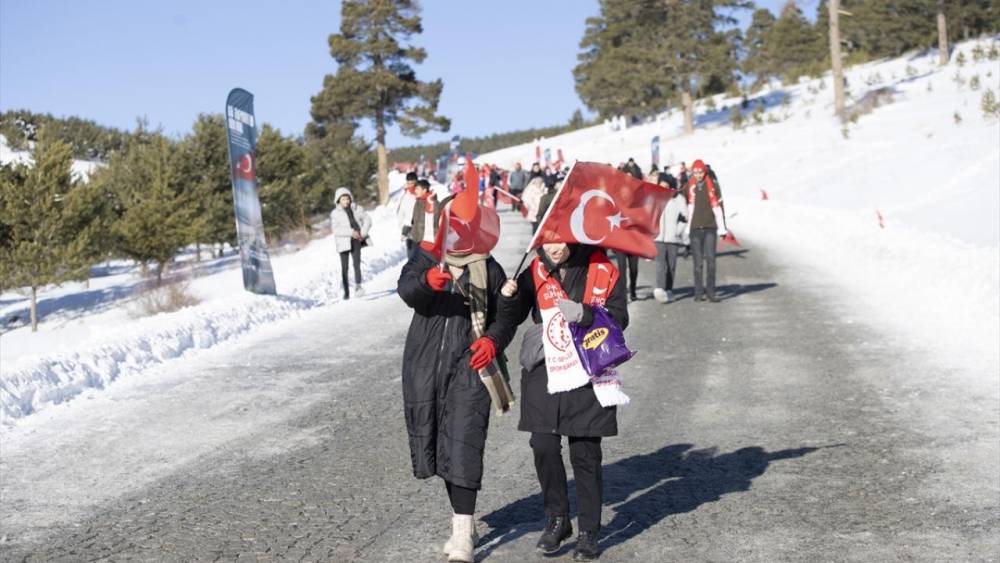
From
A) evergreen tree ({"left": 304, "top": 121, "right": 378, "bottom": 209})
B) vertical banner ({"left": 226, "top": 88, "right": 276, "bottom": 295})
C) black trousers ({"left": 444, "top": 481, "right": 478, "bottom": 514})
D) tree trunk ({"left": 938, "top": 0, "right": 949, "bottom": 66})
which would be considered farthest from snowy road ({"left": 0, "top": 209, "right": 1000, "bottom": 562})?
tree trunk ({"left": 938, "top": 0, "right": 949, "bottom": 66})

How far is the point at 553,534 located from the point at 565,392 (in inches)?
28.9

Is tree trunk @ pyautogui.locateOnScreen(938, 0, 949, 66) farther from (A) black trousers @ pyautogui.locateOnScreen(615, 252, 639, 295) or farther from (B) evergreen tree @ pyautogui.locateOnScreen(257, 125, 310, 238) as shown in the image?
(A) black trousers @ pyautogui.locateOnScreen(615, 252, 639, 295)

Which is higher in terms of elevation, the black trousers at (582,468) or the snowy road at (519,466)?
the black trousers at (582,468)

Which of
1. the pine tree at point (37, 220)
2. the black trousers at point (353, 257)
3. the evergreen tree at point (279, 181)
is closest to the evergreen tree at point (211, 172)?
the evergreen tree at point (279, 181)

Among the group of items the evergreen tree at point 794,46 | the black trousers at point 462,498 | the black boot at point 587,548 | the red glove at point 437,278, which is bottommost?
the black boot at point 587,548

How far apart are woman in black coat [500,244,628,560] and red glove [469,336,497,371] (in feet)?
0.48

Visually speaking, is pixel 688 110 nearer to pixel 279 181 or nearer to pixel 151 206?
pixel 279 181

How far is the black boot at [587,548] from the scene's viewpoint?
17.5 ft

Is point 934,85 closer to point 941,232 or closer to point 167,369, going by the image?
point 941,232

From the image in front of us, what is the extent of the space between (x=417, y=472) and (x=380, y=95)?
194ft

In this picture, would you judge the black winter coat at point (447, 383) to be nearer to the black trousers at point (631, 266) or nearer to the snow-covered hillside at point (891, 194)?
the snow-covered hillside at point (891, 194)

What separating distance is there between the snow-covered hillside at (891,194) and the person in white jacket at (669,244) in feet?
7.85

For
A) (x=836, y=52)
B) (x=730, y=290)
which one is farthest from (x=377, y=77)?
(x=730, y=290)

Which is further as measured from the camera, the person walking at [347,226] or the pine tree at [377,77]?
the pine tree at [377,77]
